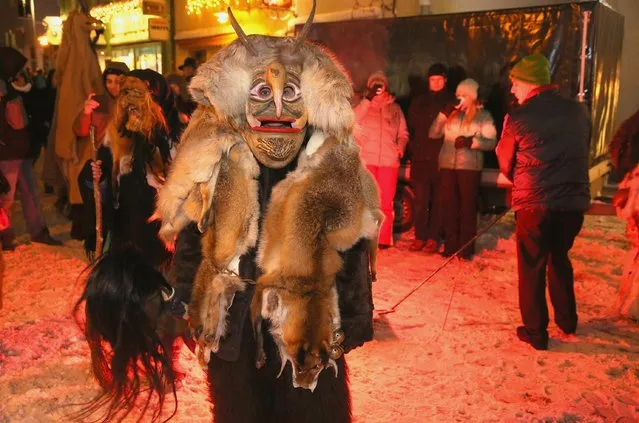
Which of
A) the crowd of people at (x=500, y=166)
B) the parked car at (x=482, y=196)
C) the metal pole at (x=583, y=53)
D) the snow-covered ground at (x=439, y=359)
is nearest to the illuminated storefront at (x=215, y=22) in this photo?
the parked car at (x=482, y=196)

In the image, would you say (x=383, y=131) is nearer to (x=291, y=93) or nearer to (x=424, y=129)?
(x=424, y=129)

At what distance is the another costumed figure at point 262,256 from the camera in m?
2.51

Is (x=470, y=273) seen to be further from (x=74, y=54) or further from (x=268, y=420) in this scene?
(x=74, y=54)

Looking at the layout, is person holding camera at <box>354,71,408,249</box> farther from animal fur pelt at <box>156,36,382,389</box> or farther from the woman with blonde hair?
animal fur pelt at <box>156,36,382,389</box>

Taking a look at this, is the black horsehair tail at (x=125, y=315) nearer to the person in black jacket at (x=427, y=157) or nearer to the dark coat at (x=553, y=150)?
the dark coat at (x=553, y=150)

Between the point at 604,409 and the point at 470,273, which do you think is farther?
the point at 470,273

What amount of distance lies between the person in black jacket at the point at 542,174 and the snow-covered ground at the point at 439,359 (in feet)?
1.57

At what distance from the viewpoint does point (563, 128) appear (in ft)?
15.5

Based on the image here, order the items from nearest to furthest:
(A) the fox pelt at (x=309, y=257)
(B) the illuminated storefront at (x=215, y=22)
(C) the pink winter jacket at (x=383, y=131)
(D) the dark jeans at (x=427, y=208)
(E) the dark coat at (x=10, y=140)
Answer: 1. (A) the fox pelt at (x=309, y=257)
2. (E) the dark coat at (x=10, y=140)
3. (C) the pink winter jacket at (x=383, y=131)
4. (D) the dark jeans at (x=427, y=208)
5. (B) the illuminated storefront at (x=215, y=22)

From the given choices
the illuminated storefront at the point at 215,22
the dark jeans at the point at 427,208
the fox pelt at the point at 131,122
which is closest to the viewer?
the fox pelt at the point at 131,122

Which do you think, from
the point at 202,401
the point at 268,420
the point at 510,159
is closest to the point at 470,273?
the point at 510,159

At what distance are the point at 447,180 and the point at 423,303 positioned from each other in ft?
6.77

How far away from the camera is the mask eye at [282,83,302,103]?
261 cm

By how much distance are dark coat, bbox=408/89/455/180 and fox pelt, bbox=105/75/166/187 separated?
423 cm
